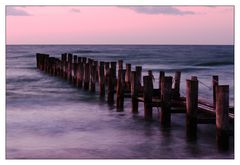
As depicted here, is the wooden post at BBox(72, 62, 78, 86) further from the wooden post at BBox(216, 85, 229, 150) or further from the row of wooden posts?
the wooden post at BBox(216, 85, 229, 150)

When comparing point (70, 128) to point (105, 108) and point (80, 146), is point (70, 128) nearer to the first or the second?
point (80, 146)

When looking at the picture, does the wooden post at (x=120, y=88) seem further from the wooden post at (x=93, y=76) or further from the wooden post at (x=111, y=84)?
the wooden post at (x=93, y=76)

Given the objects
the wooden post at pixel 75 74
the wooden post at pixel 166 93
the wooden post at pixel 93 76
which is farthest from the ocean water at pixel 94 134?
the wooden post at pixel 75 74

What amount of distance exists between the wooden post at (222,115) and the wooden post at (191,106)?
70 centimetres

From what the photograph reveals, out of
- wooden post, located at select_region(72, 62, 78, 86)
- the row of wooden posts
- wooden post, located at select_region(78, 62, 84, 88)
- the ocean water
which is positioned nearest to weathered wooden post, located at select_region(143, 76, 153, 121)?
the row of wooden posts

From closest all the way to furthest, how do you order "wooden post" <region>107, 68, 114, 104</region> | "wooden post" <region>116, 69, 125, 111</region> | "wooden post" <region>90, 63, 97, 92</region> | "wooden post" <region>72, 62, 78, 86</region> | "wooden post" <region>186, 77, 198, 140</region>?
1. "wooden post" <region>186, 77, 198, 140</region>
2. "wooden post" <region>116, 69, 125, 111</region>
3. "wooden post" <region>107, 68, 114, 104</region>
4. "wooden post" <region>90, 63, 97, 92</region>
5. "wooden post" <region>72, 62, 78, 86</region>

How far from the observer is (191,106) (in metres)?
8.20

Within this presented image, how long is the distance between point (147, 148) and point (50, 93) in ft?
30.5

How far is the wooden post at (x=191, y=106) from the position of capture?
26.5 ft

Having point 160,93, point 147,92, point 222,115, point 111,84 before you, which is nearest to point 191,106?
point 222,115

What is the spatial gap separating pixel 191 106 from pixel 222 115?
0.87 metres

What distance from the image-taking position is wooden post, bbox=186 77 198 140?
8062 millimetres

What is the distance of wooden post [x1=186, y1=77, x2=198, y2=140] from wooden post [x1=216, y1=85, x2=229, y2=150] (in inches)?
27.4
